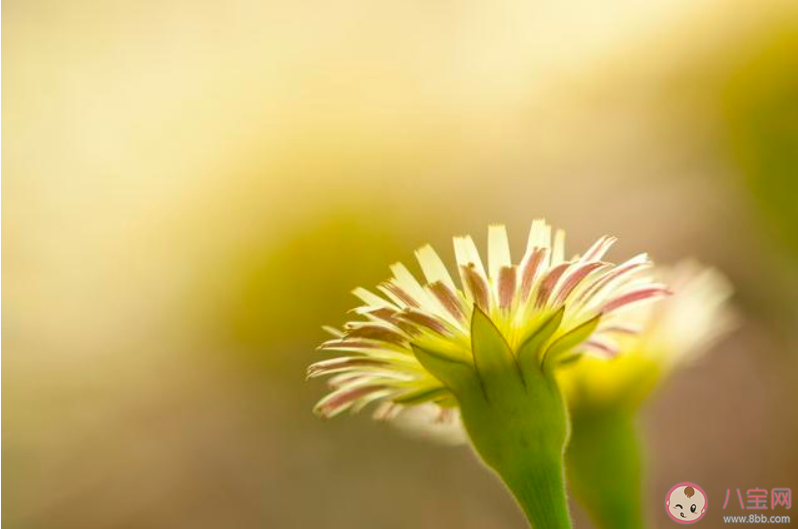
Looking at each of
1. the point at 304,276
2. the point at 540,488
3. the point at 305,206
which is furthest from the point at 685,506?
the point at 305,206

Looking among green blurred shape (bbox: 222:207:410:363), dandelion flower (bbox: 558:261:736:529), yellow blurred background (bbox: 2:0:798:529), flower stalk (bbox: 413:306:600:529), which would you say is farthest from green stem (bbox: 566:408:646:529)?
green blurred shape (bbox: 222:207:410:363)

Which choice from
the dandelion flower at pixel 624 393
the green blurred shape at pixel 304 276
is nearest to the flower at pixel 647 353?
the dandelion flower at pixel 624 393

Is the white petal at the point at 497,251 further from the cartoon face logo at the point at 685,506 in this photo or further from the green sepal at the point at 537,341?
the cartoon face logo at the point at 685,506

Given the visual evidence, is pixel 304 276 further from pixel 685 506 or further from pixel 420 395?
pixel 420 395

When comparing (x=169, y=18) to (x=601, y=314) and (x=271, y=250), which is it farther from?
(x=601, y=314)

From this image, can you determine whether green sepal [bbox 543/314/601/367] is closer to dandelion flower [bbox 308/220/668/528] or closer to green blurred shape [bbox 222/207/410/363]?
dandelion flower [bbox 308/220/668/528]

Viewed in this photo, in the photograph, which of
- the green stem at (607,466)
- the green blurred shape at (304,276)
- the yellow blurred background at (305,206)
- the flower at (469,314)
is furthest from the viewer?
the green blurred shape at (304,276)
